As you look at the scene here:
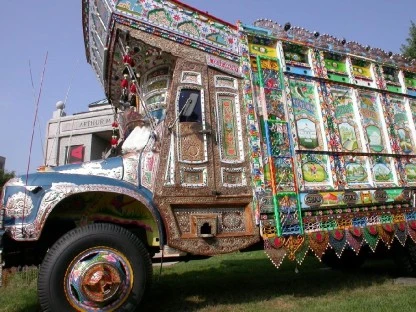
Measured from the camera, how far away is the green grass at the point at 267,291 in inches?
160

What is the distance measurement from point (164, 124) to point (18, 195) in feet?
5.61

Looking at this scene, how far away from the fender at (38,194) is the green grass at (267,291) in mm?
1467

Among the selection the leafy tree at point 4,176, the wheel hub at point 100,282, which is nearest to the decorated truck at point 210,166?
the wheel hub at point 100,282

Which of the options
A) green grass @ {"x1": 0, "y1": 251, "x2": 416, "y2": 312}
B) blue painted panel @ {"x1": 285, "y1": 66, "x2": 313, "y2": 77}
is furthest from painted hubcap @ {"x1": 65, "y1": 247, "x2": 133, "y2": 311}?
blue painted panel @ {"x1": 285, "y1": 66, "x2": 313, "y2": 77}

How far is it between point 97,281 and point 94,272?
9 cm

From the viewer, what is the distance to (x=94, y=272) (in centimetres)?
335

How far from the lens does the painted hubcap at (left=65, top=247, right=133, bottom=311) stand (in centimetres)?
329

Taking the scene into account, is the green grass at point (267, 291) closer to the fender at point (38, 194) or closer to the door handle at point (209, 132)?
the fender at point (38, 194)

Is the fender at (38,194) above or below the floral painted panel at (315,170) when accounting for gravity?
below

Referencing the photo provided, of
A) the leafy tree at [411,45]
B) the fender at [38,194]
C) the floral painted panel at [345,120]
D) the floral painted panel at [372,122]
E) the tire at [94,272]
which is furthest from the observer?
the leafy tree at [411,45]

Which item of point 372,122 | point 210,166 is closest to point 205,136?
point 210,166

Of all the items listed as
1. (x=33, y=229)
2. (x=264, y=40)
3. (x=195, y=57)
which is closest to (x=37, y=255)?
(x=33, y=229)

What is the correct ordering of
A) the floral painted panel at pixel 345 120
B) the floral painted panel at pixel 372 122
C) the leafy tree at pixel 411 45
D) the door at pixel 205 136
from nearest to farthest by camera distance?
1. the door at pixel 205 136
2. the floral painted panel at pixel 345 120
3. the floral painted panel at pixel 372 122
4. the leafy tree at pixel 411 45

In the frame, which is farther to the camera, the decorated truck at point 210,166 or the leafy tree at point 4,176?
the leafy tree at point 4,176
